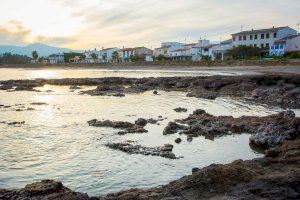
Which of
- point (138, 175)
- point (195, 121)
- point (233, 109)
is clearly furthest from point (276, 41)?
point (138, 175)

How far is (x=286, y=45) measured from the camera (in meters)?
92.1

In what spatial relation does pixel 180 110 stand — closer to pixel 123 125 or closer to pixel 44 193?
pixel 123 125

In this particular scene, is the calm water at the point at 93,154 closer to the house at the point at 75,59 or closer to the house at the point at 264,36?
the house at the point at 264,36

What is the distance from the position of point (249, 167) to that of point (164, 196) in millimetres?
2680

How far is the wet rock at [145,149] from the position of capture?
1418 cm

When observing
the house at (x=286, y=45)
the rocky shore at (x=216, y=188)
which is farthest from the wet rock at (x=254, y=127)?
the house at (x=286, y=45)

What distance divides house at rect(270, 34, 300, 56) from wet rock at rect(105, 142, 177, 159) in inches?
3206

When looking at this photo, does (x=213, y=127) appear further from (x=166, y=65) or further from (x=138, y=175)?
(x=166, y=65)

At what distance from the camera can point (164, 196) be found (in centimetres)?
785

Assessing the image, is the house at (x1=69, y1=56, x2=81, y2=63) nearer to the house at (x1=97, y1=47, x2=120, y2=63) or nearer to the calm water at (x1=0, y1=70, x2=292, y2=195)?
the house at (x1=97, y1=47, x2=120, y2=63)

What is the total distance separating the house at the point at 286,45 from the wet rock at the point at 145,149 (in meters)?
81.4

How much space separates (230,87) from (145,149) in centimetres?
2567

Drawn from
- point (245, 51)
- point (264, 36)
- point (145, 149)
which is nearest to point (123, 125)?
point (145, 149)

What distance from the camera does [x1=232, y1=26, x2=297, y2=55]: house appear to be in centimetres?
9638
